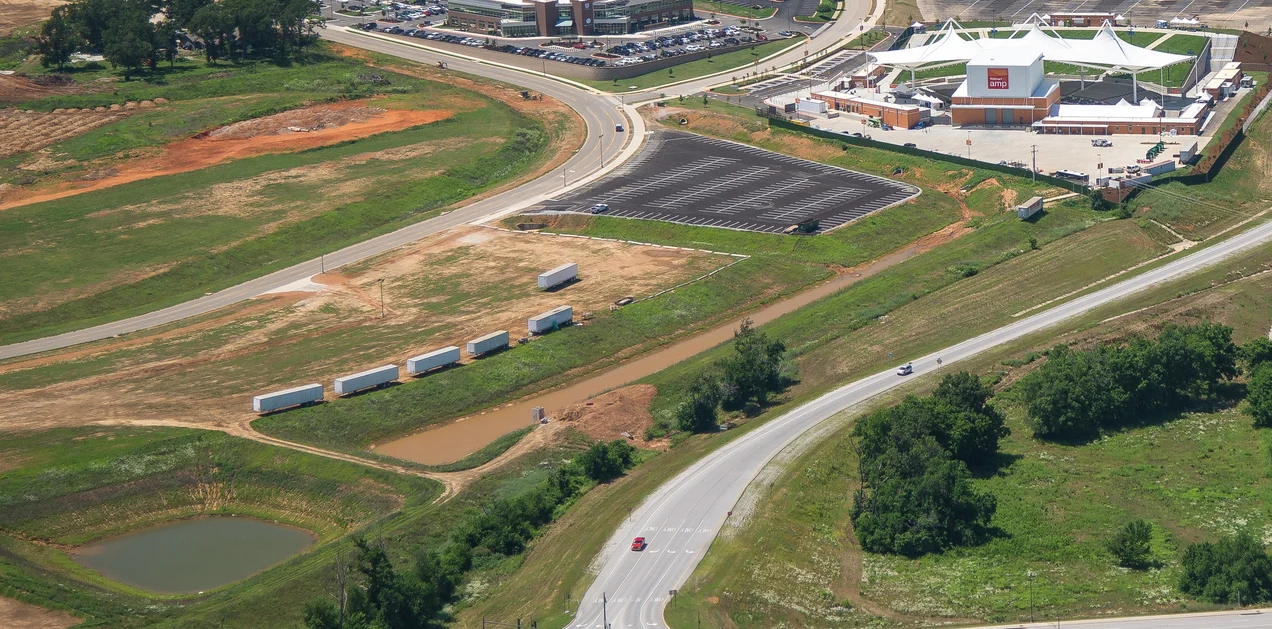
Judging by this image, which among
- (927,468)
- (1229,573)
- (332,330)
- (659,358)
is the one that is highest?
(927,468)

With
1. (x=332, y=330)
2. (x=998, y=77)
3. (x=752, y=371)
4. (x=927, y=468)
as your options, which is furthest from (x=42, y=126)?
(x=927, y=468)

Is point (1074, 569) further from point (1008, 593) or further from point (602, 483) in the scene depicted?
point (602, 483)

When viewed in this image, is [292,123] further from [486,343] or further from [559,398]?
[559,398]

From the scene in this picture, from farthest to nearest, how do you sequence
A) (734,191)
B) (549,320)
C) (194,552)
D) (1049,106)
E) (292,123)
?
(292,123)
(1049,106)
(734,191)
(549,320)
(194,552)

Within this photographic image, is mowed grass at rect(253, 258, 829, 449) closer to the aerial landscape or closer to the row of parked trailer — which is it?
the aerial landscape

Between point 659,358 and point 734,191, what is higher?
point 734,191

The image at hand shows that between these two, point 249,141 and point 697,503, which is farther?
point 249,141
